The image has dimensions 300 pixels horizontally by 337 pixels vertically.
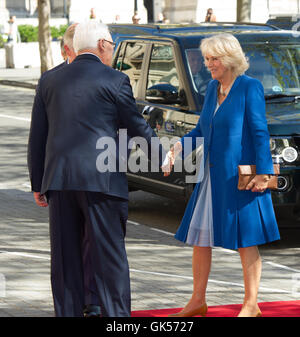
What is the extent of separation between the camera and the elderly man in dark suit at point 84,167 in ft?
18.0

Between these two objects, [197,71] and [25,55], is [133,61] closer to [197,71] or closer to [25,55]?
[197,71]

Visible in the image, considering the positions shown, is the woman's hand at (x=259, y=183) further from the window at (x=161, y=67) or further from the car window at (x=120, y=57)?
the car window at (x=120, y=57)

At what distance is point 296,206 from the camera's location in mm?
8727

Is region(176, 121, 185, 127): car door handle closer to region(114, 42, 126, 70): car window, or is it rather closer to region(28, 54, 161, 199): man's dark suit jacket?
region(114, 42, 126, 70): car window

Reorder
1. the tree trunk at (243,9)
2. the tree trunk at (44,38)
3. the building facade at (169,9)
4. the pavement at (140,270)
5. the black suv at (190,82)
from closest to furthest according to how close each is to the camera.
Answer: the pavement at (140,270) < the black suv at (190,82) < the tree trunk at (243,9) < the tree trunk at (44,38) < the building facade at (169,9)

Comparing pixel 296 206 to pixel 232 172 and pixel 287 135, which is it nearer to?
pixel 287 135

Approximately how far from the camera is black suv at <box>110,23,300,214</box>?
341 inches

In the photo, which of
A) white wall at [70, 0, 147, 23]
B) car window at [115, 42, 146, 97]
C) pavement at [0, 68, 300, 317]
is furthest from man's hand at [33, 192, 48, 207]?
white wall at [70, 0, 147, 23]

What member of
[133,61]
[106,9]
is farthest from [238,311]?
[106,9]

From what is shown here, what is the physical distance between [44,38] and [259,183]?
2426 centimetres

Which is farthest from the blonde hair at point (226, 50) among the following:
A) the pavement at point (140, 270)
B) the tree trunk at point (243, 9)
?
the tree trunk at point (243, 9)

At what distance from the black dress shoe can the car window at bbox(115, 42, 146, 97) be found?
439 centimetres

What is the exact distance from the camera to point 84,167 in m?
5.50

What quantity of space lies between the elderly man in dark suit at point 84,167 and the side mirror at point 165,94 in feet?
11.8
